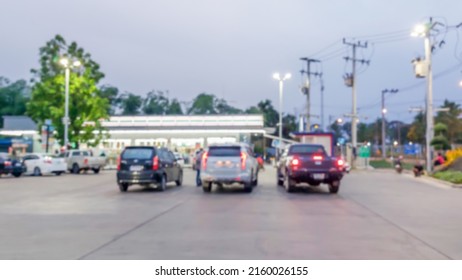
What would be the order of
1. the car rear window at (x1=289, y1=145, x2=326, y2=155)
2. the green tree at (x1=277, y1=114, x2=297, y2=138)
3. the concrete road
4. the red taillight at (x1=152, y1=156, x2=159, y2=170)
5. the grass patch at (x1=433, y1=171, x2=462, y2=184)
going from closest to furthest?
the concrete road, the red taillight at (x1=152, y1=156, x2=159, y2=170), the car rear window at (x1=289, y1=145, x2=326, y2=155), the grass patch at (x1=433, y1=171, x2=462, y2=184), the green tree at (x1=277, y1=114, x2=297, y2=138)

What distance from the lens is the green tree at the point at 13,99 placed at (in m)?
87.7

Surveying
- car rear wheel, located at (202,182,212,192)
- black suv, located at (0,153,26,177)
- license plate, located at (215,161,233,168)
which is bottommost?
car rear wheel, located at (202,182,212,192)

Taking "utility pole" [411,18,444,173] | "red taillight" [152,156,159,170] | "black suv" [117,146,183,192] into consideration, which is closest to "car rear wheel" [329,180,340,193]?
"black suv" [117,146,183,192]

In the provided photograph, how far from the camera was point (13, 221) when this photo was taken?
13.9 m

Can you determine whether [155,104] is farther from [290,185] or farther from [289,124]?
[290,185]

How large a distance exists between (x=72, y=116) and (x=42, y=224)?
37142mm

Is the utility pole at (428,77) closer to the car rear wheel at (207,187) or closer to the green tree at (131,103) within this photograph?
the car rear wheel at (207,187)

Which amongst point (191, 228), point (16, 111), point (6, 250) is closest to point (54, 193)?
point (191, 228)

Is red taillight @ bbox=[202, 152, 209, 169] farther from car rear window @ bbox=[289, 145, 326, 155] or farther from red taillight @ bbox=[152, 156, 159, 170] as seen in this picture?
car rear window @ bbox=[289, 145, 326, 155]

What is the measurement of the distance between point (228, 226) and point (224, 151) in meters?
9.34

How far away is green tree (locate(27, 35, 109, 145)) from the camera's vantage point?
48500mm

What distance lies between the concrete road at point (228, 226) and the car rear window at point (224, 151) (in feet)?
4.89

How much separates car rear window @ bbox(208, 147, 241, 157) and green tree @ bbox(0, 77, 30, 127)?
69.8 metres
